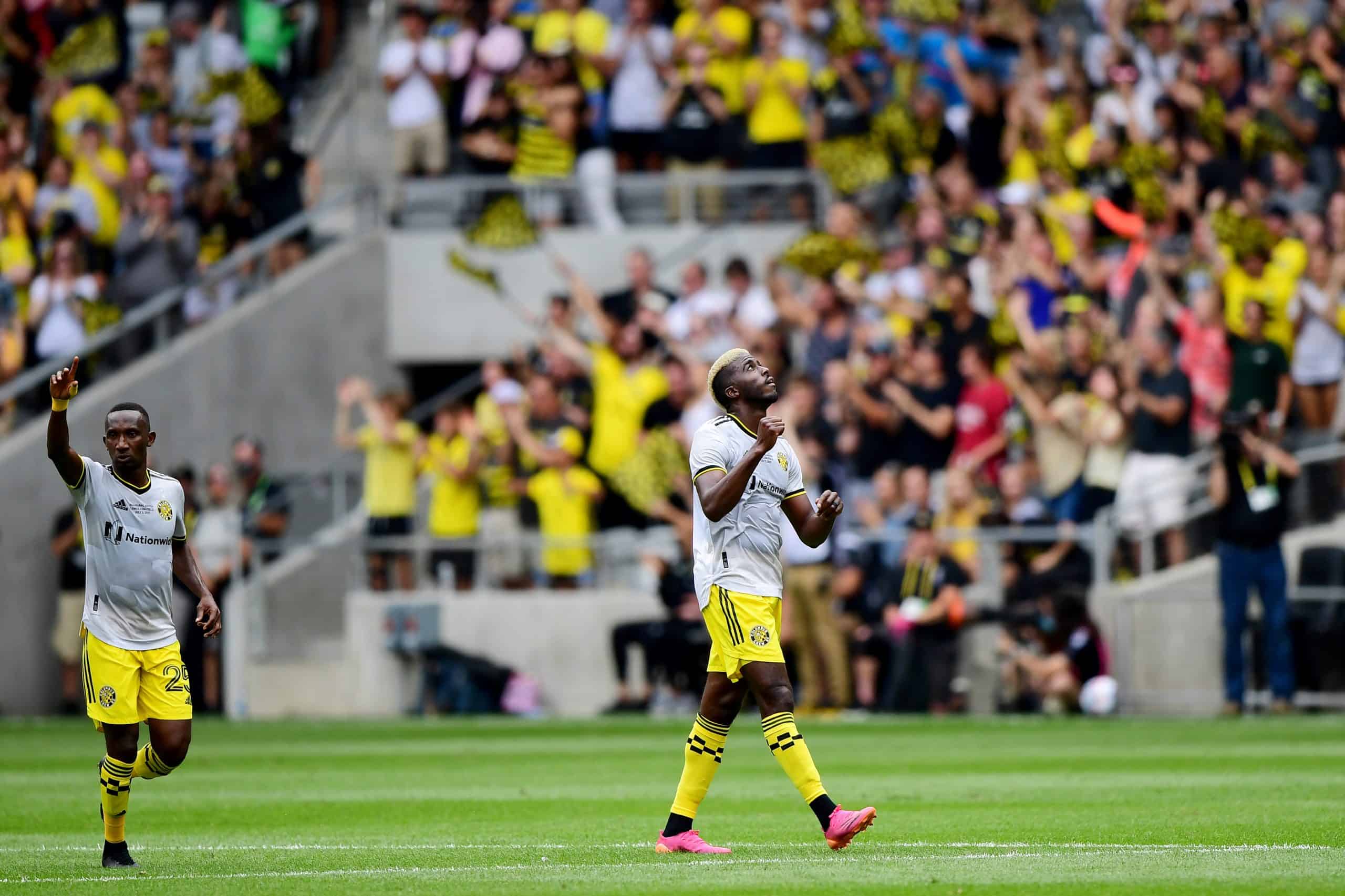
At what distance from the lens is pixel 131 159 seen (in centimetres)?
2820

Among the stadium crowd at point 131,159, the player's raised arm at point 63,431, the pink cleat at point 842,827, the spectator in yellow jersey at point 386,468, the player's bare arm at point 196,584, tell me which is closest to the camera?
the player's raised arm at point 63,431

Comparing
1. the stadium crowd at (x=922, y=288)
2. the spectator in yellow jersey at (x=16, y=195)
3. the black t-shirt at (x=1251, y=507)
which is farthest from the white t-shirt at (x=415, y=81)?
the black t-shirt at (x=1251, y=507)

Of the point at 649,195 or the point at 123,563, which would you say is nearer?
the point at 123,563

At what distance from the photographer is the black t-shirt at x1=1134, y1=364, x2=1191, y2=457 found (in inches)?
851

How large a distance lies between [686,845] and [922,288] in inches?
Result: 572

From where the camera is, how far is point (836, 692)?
2194cm

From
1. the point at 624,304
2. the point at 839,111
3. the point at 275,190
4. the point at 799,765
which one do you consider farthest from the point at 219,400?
the point at 799,765

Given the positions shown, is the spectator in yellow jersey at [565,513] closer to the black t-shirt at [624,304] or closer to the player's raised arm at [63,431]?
the black t-shirt at [624,304]

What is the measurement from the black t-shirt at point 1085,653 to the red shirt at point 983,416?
221 cm

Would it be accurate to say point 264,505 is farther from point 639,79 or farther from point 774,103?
point 774,103

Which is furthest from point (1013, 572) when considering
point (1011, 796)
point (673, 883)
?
point (673, 883)

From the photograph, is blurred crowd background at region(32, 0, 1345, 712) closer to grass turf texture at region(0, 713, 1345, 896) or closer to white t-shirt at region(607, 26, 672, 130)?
white t-shirt at region(607, 26, 672, 130)

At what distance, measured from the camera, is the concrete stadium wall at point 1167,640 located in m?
21.3

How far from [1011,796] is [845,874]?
172 inches
